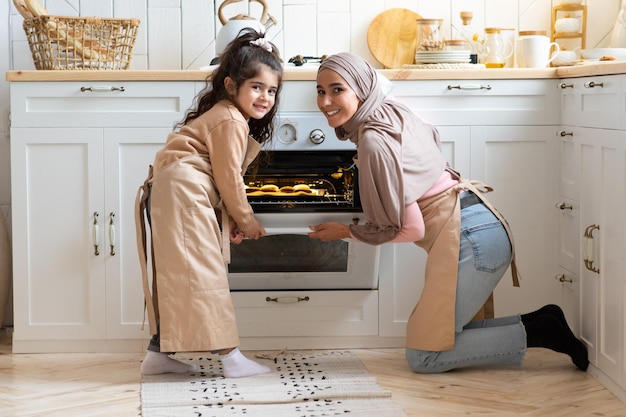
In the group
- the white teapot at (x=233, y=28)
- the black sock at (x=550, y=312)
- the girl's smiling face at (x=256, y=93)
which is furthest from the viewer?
the white teapot at (x=233, y=28)

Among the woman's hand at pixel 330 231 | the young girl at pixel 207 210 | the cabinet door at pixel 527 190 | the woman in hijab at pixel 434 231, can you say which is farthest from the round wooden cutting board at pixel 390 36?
the woman's hand at pixel 330 231

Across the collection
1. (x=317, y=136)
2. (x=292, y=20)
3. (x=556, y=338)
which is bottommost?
(x=556, y=338)

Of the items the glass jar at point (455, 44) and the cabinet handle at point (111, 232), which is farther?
the glass jar at point (455, 44)

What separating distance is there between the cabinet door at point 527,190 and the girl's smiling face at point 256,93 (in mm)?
791

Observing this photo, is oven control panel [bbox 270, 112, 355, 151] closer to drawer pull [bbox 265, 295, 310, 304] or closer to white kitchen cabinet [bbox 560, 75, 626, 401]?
drawer pull [bbox 265, 295, 310, 304]

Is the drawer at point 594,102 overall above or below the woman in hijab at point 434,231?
above

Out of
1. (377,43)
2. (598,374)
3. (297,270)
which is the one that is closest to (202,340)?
(297,270)

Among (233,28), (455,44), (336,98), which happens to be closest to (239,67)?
(336,98)

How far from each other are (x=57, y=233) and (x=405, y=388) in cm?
134

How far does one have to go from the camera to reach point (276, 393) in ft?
9.08

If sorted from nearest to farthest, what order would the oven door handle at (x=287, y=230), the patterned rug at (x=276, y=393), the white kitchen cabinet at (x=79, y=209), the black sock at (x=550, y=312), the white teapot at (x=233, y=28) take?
the patterned rug at (x=276, y=393) → the black sock at (x=550, y=312) → the oven door handle at (x=287, y=230) → the white kitchen cabinet at (x=79, y=209) → the white teapot at (x=233, y=28)

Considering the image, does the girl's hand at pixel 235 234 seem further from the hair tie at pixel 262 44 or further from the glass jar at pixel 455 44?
the glass jar at pixel 455 44

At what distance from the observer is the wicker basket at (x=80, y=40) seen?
328cm

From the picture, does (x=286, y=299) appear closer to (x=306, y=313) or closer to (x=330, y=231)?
(x=306, y=313)
